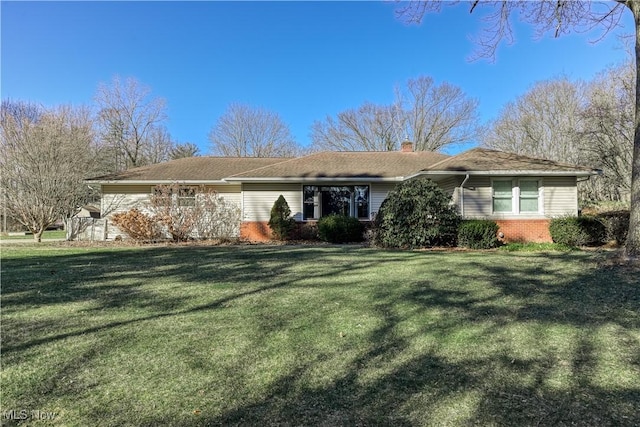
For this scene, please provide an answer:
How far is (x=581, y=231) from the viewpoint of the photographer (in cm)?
1241

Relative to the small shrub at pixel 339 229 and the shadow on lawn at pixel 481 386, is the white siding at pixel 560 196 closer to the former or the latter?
the small shrub at pixel 339 229

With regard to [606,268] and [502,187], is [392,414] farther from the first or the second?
[502,187]

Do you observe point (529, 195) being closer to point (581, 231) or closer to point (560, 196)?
point (560, 196)

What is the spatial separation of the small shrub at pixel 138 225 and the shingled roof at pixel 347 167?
3.57 meters

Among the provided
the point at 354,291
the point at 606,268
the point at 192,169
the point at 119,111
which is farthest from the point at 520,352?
the point at 119,111


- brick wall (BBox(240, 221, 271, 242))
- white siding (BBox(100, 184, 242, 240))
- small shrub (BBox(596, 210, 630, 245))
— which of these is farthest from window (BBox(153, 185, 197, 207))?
small shrub (BBox(596, 210, 630, 245))

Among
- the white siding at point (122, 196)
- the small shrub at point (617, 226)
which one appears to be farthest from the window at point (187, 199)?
the small shrub at point (617, 226)

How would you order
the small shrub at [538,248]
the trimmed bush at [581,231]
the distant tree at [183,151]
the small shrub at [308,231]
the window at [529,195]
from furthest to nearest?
the distant tree at [183,151], the small shrub at [308,231], the window at [529,195], the trimmed bush at [581,231], the small shrub at [538,248]

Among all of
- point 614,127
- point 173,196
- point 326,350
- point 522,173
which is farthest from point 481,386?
point 614,127

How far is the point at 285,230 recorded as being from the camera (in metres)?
15.5

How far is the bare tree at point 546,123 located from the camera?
29109 millimetres

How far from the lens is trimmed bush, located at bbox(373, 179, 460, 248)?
12.1 metres

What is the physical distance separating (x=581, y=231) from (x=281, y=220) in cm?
1040

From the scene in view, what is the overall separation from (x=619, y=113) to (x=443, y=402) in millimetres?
24738
